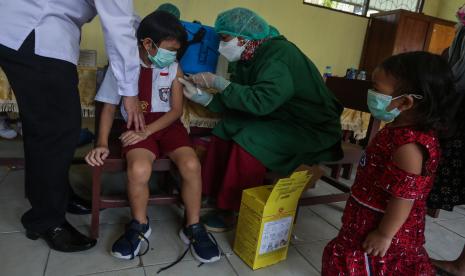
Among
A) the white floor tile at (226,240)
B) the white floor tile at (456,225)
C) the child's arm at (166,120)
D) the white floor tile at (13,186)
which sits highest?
the child's arm at (166,120)

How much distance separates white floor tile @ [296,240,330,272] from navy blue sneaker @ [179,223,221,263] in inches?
15.3

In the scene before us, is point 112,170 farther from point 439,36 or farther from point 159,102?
point 439,36

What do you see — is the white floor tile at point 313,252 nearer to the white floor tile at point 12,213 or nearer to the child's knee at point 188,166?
the child's knee at point 188,166

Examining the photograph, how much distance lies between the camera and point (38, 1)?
0.97m

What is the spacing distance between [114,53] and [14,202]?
99 cm

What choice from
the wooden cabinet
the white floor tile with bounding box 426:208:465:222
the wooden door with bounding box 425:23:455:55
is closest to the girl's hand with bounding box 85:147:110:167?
the white floor tile with bounding box 426:208:465:222

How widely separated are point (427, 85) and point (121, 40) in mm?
909

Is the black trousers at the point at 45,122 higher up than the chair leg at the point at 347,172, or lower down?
higher up

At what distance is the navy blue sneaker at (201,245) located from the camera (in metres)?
1.22

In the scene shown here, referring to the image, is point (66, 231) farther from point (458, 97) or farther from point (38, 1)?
point (458, 97)

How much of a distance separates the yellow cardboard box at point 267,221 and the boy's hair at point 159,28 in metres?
0.69

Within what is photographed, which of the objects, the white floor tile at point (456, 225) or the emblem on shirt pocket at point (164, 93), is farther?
the white floor tile at point (456, 225)

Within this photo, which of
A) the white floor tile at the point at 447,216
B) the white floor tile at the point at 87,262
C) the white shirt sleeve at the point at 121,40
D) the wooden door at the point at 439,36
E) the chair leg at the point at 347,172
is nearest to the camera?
the white shirt sleeve at the point at 121,40

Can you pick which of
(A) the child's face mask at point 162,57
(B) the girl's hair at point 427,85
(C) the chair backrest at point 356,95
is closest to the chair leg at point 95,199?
(A) the child's face mask at point 162,57
